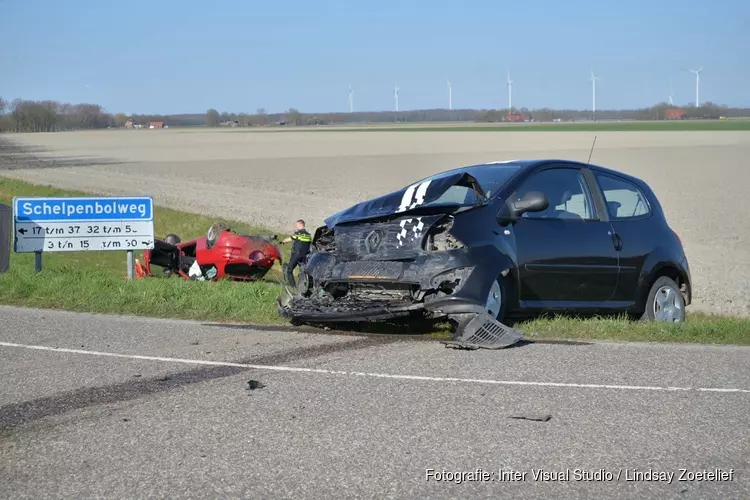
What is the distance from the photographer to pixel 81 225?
14.5 m

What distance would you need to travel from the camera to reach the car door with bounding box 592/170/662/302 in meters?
9.95

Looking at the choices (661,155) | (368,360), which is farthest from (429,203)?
(661,155)

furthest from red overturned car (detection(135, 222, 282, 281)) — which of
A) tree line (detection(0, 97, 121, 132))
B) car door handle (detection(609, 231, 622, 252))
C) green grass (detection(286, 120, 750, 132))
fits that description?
tree line (detection(0, 97, 121, 132))

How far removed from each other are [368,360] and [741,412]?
9.09 ft

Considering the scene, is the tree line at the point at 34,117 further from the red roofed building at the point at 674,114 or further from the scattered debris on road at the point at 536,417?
the scattered debris on road at the point at 536,417

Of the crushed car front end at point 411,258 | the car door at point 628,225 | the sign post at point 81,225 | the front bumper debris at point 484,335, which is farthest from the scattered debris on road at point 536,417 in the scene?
the sign post at point 81,225

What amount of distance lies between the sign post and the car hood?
5.79 m

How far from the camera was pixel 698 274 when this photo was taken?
61.8ft

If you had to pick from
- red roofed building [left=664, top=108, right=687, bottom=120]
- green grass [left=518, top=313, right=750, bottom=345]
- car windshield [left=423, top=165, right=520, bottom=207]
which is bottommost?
green grass [left=518, top=313, right=750, bottom=345]

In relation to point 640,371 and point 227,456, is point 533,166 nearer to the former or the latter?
point 640,371

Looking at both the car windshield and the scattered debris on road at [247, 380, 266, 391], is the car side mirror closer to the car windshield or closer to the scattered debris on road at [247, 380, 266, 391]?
the car windshield

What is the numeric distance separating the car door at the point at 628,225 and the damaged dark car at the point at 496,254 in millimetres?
14

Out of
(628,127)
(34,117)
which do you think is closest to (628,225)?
(628,127)

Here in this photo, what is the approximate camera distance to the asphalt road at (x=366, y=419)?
16.5ft
